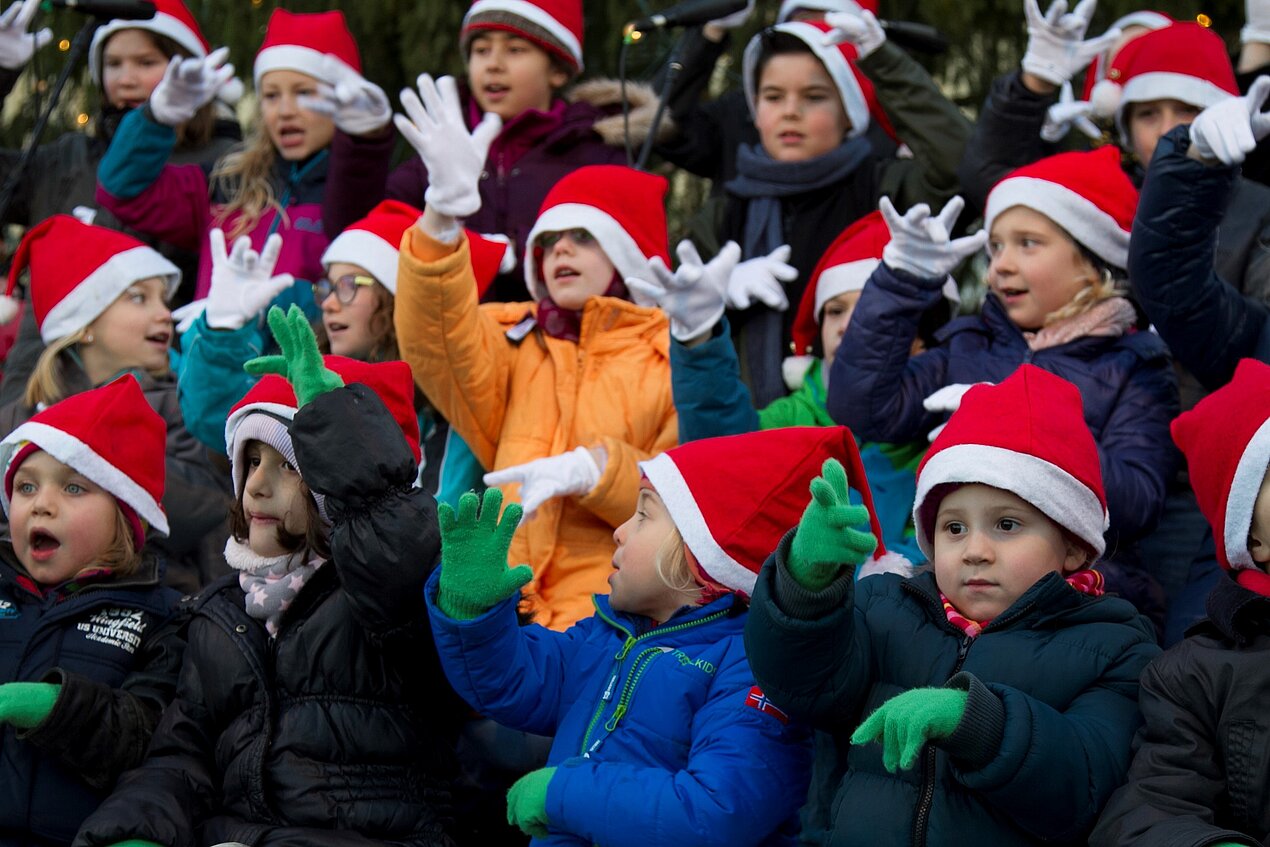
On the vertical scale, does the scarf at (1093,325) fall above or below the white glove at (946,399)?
above

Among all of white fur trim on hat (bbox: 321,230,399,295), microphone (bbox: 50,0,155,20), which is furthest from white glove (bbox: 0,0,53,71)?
white fur trim on hat (bbox: 321,230,399,295)

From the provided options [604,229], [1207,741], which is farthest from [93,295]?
[1207,741]

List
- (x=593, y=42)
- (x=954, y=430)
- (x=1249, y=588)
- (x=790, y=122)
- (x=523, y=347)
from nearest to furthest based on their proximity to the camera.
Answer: (x=1249, y=588) < (x=954, y=430) < (x=523, y=347) < (x=790, y=122) < (x=593, y=42)

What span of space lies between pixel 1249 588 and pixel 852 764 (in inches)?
31.8

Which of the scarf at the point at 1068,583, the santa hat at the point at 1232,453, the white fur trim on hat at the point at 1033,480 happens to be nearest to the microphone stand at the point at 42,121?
the white fur trim on hat at the point at 1033,480

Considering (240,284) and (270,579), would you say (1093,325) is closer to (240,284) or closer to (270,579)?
(270,579)

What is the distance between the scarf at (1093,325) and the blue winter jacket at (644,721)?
1.33m

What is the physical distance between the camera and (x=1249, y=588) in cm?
319

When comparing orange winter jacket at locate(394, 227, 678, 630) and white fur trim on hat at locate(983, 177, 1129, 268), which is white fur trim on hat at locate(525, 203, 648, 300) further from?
white fur trim on hat at locate(983, 177, 1129, 268)

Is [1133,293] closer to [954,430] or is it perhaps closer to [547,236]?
[954,430]

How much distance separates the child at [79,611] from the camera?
3.90 metres

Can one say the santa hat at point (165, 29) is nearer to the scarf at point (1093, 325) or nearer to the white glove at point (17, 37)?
the white glove at point (17, 37)

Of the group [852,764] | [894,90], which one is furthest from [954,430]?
[894,90]

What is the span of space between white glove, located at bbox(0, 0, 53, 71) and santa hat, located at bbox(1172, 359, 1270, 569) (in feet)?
15.0
